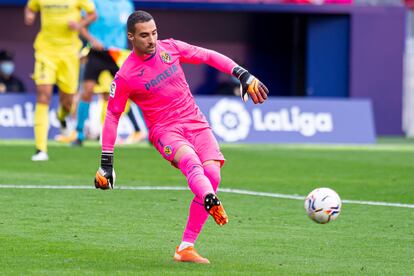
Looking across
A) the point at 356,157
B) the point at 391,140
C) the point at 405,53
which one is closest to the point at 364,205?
the point at 356,157

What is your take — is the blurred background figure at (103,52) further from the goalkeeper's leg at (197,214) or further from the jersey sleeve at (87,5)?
the goalkeeper's leg at (197,214)

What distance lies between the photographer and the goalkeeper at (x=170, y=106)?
317 inches

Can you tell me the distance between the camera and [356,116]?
22.2 m

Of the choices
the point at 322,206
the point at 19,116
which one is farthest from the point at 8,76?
the point at 322,206

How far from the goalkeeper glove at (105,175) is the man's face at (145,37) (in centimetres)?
76

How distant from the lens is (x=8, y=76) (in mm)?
23062

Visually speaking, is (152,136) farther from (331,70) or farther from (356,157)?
(331,70)

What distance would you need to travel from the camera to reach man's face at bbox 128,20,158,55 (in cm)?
816

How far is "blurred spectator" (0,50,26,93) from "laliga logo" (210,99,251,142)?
4.16 meters

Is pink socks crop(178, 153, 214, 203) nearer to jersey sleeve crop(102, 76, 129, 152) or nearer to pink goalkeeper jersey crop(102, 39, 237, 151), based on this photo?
pink goalkeeper jersey crop(102, 39, 237, 151)

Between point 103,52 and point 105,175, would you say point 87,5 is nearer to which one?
point 103,52

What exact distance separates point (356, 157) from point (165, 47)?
9806 mm

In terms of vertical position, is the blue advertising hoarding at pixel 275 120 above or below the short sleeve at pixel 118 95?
below

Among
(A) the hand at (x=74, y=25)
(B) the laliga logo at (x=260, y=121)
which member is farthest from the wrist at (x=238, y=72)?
(B) the laliga logo at (x=260, y=121)
